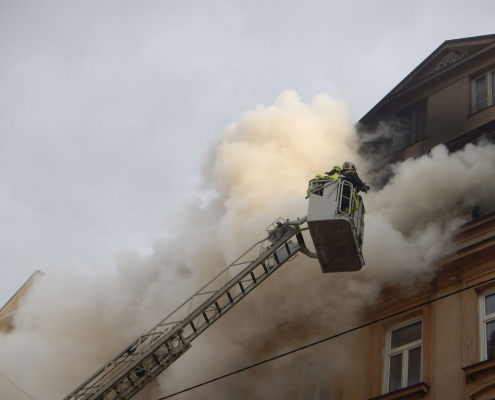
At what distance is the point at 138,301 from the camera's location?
16734 millimetres

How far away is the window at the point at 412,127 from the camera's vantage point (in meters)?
14.5

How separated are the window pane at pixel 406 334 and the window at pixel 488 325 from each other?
3.92 feet

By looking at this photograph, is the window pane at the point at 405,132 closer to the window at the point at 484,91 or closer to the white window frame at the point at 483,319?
the window at the point at 484,91

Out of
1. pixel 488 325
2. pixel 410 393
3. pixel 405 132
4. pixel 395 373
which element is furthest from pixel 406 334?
pixel 405 132

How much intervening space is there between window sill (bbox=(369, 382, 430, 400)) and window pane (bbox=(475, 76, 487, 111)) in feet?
20.3

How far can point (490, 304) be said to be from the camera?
10.1 m

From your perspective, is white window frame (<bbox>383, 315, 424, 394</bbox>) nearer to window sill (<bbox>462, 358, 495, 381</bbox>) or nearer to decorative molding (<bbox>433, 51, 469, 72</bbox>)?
window sill (<bbox>462, 358, 495, 381</bbox>)

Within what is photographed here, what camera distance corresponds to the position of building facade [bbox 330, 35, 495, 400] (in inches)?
380

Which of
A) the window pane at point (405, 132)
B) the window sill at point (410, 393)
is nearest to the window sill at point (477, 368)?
the window sill at point (410, 393)

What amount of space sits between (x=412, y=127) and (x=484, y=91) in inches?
65.5

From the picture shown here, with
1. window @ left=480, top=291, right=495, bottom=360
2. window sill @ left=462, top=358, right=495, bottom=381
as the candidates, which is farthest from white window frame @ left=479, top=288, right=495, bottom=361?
window sill @ left=462, top=358, right=495, bottom=381

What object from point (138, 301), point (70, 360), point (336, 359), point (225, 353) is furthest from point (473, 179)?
point (70, 360)

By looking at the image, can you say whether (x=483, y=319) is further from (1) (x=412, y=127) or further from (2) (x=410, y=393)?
(1) (x=412, y=127)

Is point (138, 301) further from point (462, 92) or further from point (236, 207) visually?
point (462, 92)
